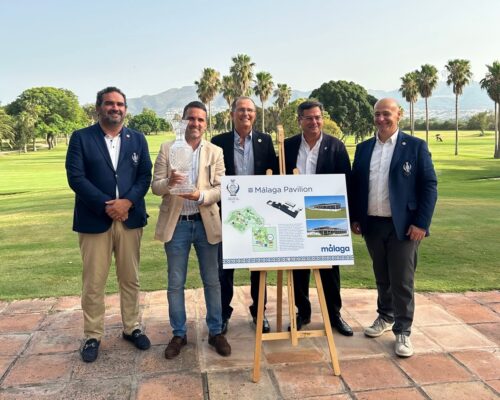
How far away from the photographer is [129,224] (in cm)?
406

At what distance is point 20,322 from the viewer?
4.71 m

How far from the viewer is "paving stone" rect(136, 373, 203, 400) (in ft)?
10.8

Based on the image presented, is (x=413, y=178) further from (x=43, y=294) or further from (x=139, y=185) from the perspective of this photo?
(x=43, y=294)

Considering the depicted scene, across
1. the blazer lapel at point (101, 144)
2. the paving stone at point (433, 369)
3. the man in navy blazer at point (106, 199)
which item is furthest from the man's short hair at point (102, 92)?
the paving stone at point (433, 369)

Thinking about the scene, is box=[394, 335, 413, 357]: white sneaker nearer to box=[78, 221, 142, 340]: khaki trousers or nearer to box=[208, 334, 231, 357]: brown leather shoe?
box=[208, 334, 231, 357]: brown leather shoe

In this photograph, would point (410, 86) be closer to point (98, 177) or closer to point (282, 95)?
point (282, 95)

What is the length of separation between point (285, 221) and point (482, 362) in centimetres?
206

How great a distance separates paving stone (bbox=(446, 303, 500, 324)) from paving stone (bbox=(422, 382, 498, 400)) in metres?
1.34

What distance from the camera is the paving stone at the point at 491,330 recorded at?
4.20 meters

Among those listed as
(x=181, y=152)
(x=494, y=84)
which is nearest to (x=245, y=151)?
(x=181, y=152)

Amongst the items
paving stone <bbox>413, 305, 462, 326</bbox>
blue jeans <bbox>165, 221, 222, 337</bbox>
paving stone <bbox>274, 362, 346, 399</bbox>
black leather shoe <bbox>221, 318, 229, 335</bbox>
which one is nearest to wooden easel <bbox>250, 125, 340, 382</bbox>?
paving stone <bbox>274, 362, 346, 399</bbox>

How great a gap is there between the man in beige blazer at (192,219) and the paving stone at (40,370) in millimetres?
873

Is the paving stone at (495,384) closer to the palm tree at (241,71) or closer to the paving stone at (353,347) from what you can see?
the paving stone at (353,347)

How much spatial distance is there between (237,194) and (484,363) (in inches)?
99.6
